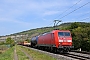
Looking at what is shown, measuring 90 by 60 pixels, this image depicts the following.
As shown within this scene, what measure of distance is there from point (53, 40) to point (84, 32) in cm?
1089

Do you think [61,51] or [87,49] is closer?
[61,51]

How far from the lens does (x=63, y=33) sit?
2942 centimetres

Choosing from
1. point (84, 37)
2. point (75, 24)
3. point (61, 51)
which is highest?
point (75, 24)

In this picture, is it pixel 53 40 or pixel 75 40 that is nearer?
pixel 53 40

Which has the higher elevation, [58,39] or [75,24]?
[75,24]

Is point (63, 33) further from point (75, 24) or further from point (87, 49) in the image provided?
point (75, 24)

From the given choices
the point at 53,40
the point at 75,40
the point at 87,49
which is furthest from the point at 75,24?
the point at 53,40

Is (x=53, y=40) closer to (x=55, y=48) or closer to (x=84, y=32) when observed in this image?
(x=55, y=48)

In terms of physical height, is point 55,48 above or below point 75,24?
below

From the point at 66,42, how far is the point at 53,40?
2.11 m

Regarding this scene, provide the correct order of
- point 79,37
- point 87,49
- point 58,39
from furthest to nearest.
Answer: point 79,37 < point 87,49 < point 58,39

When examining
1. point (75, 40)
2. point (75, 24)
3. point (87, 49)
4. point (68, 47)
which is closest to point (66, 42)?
point (68, 47)

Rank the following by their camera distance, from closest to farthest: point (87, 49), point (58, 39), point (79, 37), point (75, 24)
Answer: point (58, 39), point (87, 49), point (79, 37), point (75, 24)

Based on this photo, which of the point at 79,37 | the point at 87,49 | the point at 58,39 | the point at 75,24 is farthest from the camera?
the point at 75,24
